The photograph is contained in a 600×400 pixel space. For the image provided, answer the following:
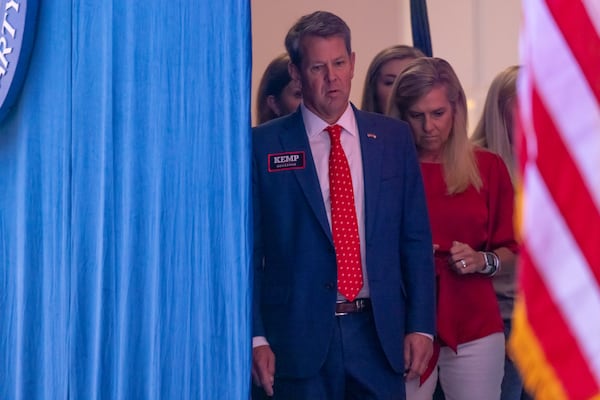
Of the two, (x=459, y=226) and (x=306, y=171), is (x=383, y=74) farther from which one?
(x=306, y=171)

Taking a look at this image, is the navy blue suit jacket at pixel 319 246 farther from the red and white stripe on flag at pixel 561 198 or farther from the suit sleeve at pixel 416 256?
the red and white stripe on flag at pixel 561 198

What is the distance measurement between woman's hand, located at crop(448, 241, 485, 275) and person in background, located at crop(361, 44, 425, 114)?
0.85 m

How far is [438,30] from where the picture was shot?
602 centimetres

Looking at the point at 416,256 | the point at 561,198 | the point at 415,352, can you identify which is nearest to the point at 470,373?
the point at 415,352

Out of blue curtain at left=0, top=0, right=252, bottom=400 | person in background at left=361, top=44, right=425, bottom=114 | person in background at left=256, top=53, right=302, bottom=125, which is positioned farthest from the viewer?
person in background at left=256, top=53, right=302, bottom=125

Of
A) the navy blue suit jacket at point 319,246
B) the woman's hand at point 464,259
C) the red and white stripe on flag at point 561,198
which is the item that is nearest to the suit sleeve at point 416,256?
the navy blue suit jacket at point 319,246

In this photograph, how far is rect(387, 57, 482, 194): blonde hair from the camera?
3609 millimetres

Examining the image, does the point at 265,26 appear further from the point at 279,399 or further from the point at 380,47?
the point at 279,399

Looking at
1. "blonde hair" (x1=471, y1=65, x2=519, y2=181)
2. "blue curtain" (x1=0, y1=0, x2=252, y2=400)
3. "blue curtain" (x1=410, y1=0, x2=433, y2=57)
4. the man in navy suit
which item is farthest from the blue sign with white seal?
Answer: "blue curtain" (x1=410, y1=0, x2=433, y2=57)

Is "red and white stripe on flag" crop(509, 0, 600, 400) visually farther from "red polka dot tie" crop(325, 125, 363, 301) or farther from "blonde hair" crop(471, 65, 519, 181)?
"blonde hair" crop(471, 65, 519, 181)

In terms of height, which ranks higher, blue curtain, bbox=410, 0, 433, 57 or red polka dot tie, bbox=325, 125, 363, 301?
blue curtain, bbox=410, 0, 433, 57

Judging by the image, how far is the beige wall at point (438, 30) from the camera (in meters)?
5.83

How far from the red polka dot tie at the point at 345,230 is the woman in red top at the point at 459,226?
0.48 m

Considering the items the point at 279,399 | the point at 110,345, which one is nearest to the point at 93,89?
the point at 110,345
